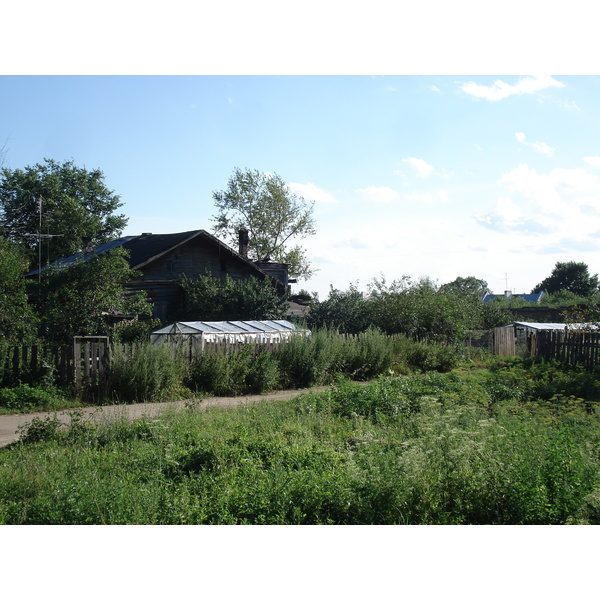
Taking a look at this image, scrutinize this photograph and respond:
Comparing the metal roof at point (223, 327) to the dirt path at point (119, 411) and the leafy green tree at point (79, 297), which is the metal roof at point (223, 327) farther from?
the dirt path at point (119, 411)

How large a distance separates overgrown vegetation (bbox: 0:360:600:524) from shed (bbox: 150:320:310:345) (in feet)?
26.7

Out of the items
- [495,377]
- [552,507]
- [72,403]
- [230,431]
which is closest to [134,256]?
[72,403]

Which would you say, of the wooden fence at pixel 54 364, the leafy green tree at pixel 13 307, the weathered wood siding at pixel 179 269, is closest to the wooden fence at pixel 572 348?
the wooden fence at pixel 54 364

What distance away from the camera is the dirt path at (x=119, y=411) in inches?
370

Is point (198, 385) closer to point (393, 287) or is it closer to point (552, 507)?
point (552, 507)

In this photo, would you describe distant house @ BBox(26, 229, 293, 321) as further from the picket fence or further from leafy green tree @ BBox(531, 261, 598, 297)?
leafy green tree @ BBox(531, 261, 598, 297)

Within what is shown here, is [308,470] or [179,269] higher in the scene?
[179,269]

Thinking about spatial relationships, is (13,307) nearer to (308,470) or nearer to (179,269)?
(308,470)

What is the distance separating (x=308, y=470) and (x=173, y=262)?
80.0 ft

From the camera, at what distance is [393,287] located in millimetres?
26219

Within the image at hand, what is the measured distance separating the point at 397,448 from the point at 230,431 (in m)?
2.80

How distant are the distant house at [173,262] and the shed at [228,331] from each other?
7.61 metres

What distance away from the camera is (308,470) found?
249 inches

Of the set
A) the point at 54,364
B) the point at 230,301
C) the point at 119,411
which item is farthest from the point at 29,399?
the point at 230,301
